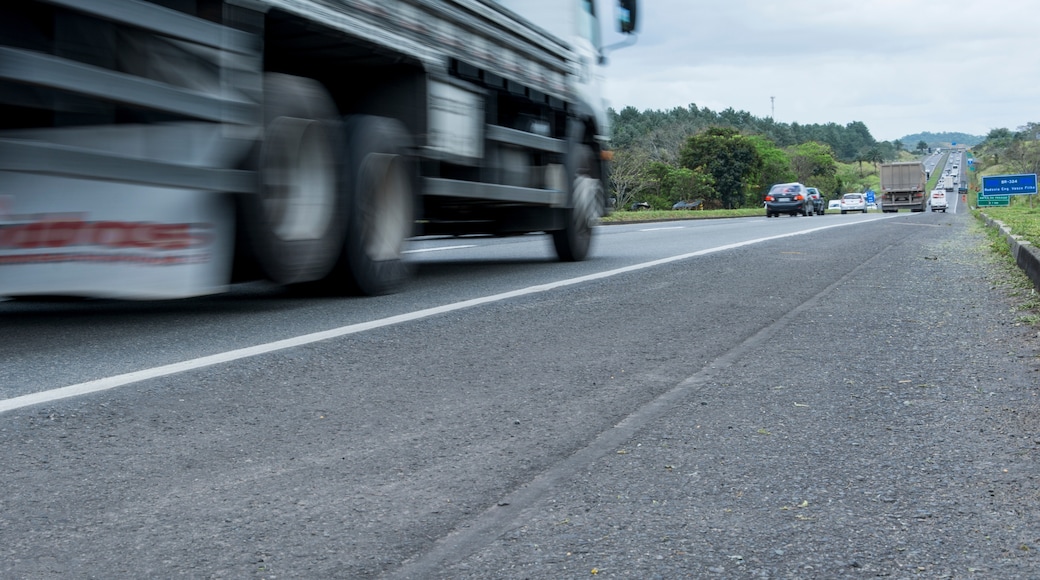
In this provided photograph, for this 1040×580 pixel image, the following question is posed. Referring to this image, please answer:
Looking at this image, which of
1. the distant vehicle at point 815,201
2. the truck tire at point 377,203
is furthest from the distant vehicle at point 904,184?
the truck tire at point 377,203

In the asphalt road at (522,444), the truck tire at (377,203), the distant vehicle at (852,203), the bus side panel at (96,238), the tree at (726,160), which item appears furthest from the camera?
the tree at (726,160)

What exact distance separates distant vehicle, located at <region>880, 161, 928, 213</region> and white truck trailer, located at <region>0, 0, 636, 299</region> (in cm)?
5085

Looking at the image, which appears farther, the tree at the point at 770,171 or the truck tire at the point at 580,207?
the tree at the point at 770,171

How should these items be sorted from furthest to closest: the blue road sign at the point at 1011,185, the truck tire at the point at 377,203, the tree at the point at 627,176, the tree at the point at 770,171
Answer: the tree at the point at 770,171 → the tree at the point at 627,176 → the blue road sign at the point at 1011,185 → the truck tire at the point at 377,203

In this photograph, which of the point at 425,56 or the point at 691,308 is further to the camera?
the point at 425,56

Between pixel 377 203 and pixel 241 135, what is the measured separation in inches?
70.1

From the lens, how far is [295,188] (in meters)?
6.86

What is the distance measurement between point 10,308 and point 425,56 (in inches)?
138

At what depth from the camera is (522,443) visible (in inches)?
146

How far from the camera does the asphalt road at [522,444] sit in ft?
8.73

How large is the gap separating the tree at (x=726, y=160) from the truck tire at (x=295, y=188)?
68.4 metres

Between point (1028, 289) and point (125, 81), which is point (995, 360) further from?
point (125, 81)

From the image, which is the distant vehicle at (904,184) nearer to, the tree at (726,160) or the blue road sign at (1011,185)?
the blue road sign at (1011,185)

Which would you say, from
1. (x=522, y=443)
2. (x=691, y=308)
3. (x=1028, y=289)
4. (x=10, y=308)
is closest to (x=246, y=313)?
(x=10, y=308)
